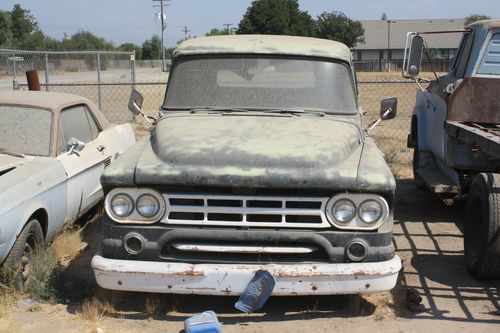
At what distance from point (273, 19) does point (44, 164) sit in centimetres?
6266

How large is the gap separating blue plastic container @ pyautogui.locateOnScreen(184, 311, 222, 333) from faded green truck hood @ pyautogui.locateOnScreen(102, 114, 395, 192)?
85 cm

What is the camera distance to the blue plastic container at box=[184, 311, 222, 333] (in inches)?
148

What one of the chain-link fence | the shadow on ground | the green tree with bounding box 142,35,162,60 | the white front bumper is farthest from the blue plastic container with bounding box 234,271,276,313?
the green tree with bounding box 142,35,162,60

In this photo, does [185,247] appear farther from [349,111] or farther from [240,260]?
[349,111]

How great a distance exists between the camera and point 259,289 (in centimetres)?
386

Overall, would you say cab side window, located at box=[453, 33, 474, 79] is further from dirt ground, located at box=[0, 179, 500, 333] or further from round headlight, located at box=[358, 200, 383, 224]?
round headlight, located at box=[358, 200, 383, 224]

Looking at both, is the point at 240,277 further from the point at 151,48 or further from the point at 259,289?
the point at 151,48

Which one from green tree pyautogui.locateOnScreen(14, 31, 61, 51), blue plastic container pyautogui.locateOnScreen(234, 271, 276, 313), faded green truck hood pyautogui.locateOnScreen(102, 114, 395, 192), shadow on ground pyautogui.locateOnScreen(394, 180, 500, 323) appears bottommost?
shadow on ground pyautogui.locateOnScreen(394, 180, 500, 323)

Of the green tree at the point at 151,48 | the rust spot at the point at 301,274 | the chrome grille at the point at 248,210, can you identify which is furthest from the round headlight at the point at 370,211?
the green tree at the point at 151,48

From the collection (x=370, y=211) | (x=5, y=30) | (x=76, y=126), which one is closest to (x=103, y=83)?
(x=76, y=126)

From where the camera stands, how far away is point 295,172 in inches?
152

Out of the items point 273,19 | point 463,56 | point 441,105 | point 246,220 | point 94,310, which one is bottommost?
point 94,310

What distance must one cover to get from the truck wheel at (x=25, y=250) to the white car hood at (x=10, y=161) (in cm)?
55

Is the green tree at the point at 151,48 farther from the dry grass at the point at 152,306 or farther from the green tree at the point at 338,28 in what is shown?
the dry grass at the point at 152,306
